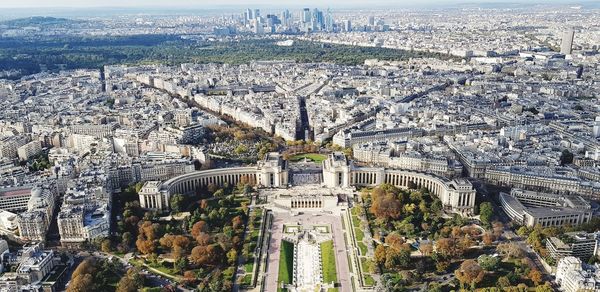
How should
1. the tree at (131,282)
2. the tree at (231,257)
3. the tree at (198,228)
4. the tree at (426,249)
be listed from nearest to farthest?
the tree at (131,282) → the tree at (231,257) → the tree at (426,249) → the tree at (198,228)

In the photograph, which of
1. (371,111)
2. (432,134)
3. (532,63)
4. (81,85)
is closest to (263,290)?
(432,134)

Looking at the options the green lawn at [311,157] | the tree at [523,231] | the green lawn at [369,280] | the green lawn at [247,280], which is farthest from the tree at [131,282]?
the tree at [523,231]

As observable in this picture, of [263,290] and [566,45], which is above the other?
[566,45]

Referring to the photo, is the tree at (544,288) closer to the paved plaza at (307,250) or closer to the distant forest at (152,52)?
the paved plaza at (307,250)

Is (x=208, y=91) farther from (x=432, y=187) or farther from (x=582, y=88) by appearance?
(x=582, y=88)

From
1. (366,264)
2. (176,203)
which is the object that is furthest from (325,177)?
(366,264)

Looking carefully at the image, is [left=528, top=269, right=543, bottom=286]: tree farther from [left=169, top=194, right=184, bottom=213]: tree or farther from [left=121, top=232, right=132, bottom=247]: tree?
[left=121, top=232, right=132, bottom=247]: tree
